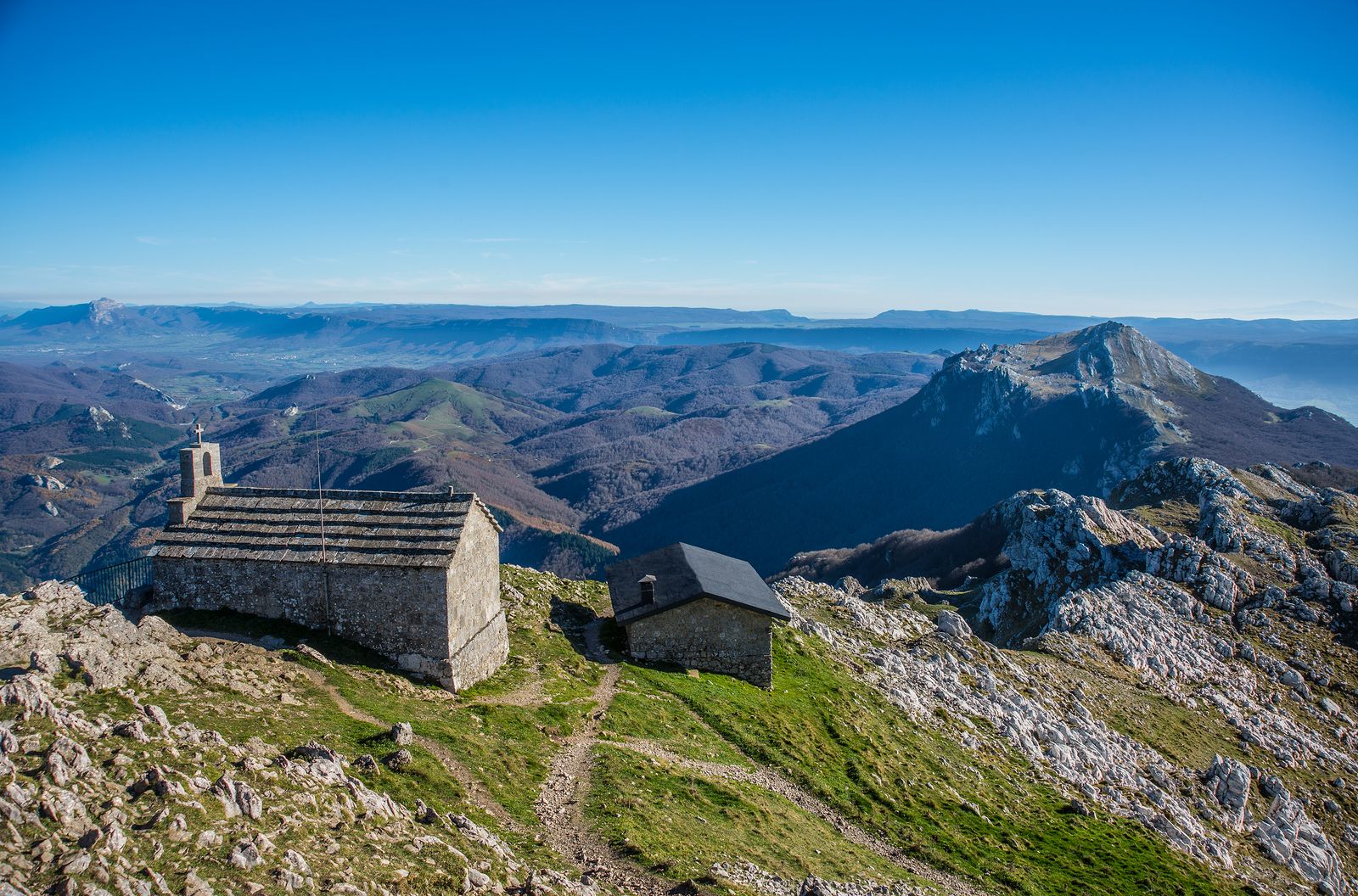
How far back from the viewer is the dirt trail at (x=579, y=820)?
16.7 metres

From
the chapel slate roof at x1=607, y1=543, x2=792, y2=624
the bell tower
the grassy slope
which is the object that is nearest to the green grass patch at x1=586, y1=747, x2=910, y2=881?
the grassy slope

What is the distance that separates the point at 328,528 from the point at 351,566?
2.03 m

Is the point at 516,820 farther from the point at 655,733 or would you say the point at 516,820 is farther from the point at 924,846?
the point at 924,846

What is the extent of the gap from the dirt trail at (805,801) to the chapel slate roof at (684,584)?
25.0 feet

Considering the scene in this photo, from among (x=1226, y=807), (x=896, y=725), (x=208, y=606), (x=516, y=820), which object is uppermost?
(x=208, y=606)

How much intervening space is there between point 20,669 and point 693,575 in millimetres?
22689

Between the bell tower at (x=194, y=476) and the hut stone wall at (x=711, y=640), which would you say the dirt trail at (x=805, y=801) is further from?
the bell tower at (x=194, y=476)

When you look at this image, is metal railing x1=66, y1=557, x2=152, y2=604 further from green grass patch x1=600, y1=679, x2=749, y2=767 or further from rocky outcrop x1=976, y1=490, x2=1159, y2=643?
rocky outcrop x1=976, y1=490, x2=1159, y2=643

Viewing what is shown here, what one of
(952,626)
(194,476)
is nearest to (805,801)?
(194,476)

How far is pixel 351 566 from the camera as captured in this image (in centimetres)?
2509

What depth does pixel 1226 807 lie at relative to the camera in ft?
112

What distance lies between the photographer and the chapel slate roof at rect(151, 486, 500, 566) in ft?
82.9

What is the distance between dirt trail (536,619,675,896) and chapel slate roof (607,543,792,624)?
6848 mm

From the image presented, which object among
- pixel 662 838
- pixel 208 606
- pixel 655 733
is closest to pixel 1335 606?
pixel 655 733
